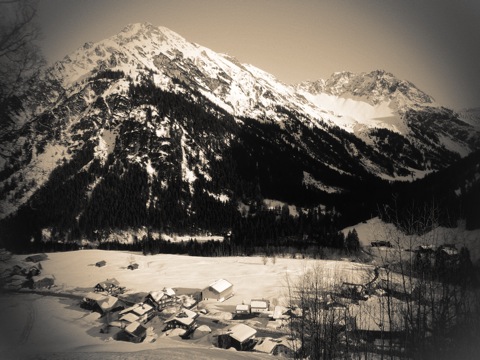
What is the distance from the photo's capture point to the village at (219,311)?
853 centimetres

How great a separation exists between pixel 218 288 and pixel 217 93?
17545 cm

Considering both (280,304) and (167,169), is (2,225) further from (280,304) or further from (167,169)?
(167,169)

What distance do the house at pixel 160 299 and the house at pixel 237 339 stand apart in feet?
12.0

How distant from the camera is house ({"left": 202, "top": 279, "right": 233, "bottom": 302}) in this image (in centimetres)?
2400

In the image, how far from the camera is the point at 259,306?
23312 millimetres

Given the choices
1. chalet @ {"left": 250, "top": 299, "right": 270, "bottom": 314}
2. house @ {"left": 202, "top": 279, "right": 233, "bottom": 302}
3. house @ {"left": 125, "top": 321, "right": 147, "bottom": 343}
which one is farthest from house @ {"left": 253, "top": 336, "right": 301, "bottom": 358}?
house @ {"left": 125, "top": 321, "right": 147, "bottom": 343}

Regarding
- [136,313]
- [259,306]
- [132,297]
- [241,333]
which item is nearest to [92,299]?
[136,313]

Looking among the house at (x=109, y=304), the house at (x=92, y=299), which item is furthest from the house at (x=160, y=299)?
the house at (x=92, y=299)

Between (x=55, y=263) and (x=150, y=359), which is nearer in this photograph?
(x=150, y=359)

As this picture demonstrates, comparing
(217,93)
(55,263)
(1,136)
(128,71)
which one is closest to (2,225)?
(1,136)

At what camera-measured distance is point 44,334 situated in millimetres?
5570

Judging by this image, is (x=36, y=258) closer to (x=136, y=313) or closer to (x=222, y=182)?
(x=136, y=313)

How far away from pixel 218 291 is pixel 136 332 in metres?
13.4

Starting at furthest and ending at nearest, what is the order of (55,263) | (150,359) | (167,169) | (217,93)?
(217,93), (167,169), (55,263), (150,359)
